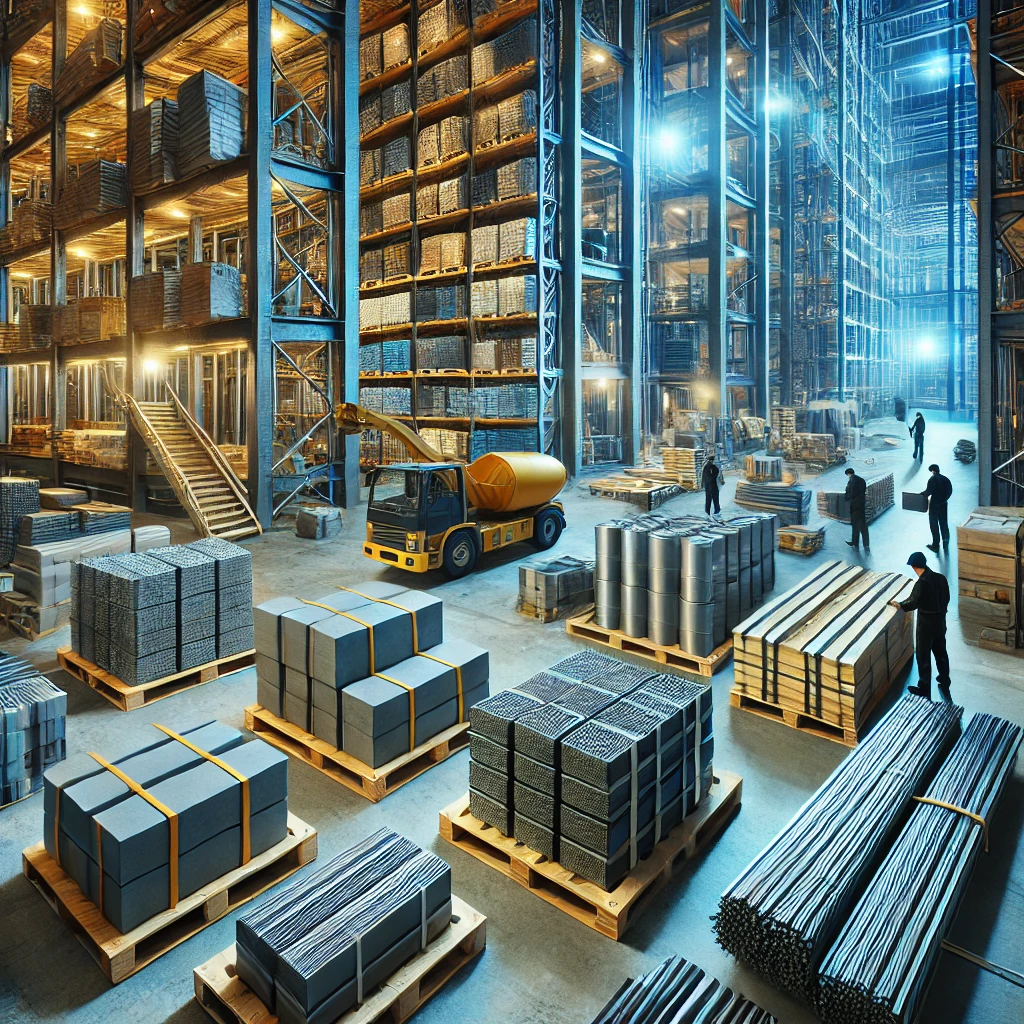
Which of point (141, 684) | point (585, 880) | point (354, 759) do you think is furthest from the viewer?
point (141, 684)

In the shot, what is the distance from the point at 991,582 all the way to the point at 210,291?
43.1 feet

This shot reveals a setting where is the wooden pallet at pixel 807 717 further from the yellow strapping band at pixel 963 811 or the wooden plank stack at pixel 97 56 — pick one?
the wooden plank stack at pixel 97 56

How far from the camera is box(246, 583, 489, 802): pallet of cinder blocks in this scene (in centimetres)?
478

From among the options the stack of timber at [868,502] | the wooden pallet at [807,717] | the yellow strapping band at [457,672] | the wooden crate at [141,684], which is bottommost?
the wooden pallet at [807,717]

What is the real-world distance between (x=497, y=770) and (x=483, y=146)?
18.0 m

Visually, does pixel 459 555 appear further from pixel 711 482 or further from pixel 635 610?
pixel 711 482

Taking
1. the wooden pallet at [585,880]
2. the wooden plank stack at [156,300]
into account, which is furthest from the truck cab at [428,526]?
the wooden plank stack at [156,300]

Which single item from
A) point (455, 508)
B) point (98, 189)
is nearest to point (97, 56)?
point (98, 189)

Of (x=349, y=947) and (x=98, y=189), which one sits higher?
(x=98, y=189)

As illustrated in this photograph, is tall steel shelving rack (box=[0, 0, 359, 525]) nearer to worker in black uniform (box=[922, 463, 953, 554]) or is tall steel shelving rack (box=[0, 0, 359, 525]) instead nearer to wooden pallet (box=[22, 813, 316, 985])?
wooden pallet (box=[22, 813, 316, 985])

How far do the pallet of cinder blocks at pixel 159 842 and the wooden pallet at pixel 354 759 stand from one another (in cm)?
63

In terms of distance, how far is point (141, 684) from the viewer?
603cm

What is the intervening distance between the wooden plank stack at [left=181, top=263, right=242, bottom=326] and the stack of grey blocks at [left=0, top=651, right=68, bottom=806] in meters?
10.2

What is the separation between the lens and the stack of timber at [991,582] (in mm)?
7281
